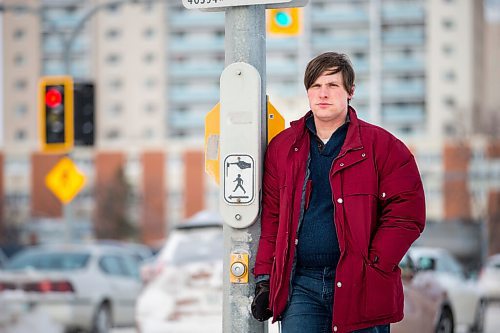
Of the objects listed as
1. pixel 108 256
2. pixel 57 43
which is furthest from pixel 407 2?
pixel 108 256

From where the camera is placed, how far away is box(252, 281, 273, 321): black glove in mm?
5152

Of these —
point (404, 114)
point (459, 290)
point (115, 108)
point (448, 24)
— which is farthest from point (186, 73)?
point (459, 290)

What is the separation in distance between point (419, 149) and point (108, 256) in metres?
97.6

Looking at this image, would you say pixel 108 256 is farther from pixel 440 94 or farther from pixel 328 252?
pixel 440 94

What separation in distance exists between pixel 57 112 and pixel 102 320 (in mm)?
5856

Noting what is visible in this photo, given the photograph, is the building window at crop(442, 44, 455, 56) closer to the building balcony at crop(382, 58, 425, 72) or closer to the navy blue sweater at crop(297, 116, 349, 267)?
the building balcony at crop(382, 58, 425, 72)

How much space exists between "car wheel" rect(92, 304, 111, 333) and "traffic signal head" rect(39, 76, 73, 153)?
16.7 feet

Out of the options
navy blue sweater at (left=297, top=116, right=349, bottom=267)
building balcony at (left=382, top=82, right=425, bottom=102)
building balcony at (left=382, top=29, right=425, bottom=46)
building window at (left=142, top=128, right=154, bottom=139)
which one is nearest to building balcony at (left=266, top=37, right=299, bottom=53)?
building balcony at (left=382, top=29, right=425, bottom=46)

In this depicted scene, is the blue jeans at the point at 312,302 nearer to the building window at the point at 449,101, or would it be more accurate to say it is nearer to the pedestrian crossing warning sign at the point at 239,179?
the pedestrian crossing warning sign at the point at 239,179

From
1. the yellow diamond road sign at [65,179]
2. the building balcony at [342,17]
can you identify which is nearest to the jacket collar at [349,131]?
the yellow diamond road sign at [65,179]

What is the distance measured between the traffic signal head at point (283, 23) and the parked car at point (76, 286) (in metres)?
4.79

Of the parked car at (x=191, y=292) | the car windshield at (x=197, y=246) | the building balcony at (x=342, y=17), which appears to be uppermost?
the building balcony at (x=342, y=17)

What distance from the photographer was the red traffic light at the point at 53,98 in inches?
846

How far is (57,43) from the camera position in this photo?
125m
